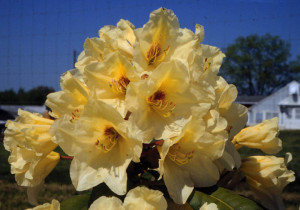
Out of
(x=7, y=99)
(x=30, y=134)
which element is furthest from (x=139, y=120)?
(x=7, y=99)

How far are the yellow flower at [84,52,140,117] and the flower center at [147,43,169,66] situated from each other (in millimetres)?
82

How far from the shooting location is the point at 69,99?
0.86 metres

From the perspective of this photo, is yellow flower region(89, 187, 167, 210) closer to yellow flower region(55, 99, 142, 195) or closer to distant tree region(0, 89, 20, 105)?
yellow flower region(55, 99, 142, 195)

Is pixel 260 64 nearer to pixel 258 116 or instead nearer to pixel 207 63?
pixel 258 116

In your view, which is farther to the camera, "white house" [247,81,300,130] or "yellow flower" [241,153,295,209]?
"white house" [247,81,300,130]

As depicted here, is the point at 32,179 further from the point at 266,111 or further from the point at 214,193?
the point at 266,111

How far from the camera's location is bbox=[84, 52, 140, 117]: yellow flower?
83 cm

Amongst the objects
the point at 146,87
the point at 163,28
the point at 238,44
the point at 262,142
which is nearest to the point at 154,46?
the point at 163,28

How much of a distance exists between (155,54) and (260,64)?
101ft

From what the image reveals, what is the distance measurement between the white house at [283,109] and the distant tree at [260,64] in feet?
17.1

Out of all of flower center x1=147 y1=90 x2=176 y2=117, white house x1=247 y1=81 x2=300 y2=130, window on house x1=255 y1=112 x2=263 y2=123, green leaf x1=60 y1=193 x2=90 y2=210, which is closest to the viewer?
flower center x1=147 y1=90 x2=176 y2=117

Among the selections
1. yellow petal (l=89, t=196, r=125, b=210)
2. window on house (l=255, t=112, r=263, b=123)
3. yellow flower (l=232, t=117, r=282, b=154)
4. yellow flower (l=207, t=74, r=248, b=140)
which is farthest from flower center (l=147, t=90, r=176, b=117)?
window on house (l=255, t=112, r=263, b=123)

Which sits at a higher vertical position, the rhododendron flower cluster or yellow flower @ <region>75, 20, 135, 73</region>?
yellow flower @ <region>75, 20, 135, 73</region>

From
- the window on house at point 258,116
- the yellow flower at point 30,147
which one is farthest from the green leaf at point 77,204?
the window on house at point 258,116
